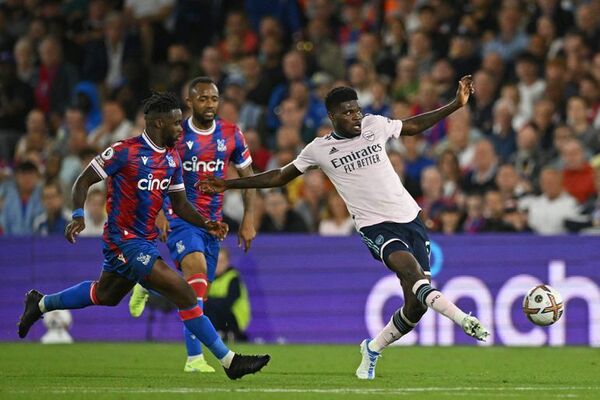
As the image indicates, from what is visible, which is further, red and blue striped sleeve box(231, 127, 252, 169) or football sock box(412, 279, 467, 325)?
red and blue striped sleeve box(231, 127, 252, 169)

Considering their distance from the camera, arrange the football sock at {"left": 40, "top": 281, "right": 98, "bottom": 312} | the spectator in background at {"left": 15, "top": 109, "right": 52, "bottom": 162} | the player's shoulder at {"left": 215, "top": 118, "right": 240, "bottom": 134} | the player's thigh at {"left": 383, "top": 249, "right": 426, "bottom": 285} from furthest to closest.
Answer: the spectator in background at {"left": 15, "top": 109, "right": 52, "bottom": 162}
the player's shoulder at {"left": 215, "top": 118, "right": 240, "bottom": 134}
the football sock at {"left": 40, "top": 281, "right": 98, "bottom": 312}
the player's thigh at {"left": 383, "top": 249, "right": 426, "bottom": 285}

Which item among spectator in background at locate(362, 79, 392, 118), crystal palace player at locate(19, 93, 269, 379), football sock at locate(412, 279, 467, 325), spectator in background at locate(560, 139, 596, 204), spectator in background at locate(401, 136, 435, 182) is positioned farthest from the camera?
spectator in background at locate(362, 79, 392, 118)

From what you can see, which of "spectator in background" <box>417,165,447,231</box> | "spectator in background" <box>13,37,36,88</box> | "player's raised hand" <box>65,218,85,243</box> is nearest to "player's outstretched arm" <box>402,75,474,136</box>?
"player's raised hand" <box>65,218,85,243</box>

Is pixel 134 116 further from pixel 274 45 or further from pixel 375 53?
pixel 375 53

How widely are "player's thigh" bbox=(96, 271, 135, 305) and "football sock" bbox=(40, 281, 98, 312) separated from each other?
0.36 ft

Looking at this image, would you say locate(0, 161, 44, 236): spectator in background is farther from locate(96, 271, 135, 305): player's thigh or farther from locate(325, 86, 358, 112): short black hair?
locate(325, 86, 358, 112): short black hair

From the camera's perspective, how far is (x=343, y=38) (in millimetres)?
22016

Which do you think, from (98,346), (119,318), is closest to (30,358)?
(98,346)

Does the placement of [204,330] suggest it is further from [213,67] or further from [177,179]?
[213,67]

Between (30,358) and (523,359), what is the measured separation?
210 inches

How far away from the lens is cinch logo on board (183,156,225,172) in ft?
43.1

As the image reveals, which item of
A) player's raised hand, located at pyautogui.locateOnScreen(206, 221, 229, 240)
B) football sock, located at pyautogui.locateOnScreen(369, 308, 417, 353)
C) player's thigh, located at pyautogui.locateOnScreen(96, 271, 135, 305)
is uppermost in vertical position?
player's raised hand, located at pyautogui.locateOnScreen(206, 221, 229, 240)

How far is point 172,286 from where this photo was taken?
444 inches

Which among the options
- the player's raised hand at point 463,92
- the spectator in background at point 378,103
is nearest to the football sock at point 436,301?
the player's raised hand at point 463,92
